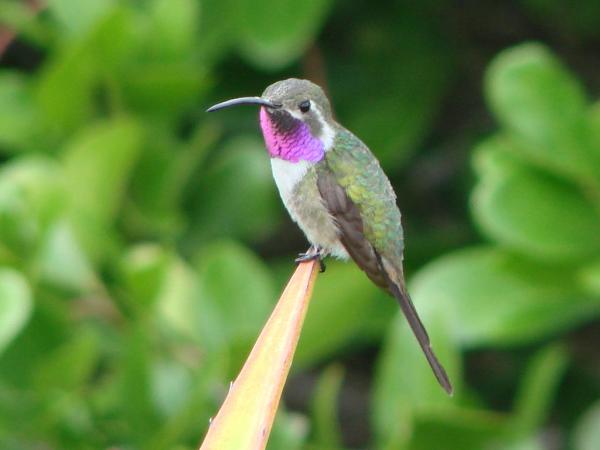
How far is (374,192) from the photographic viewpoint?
187 centimetres

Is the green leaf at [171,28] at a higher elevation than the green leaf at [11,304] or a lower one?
higher

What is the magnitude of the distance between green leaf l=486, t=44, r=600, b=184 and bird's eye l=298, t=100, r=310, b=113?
99cm

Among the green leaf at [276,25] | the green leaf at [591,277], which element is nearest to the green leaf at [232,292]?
the green leaf at [276,25]

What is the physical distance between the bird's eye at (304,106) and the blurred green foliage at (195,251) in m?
0.75

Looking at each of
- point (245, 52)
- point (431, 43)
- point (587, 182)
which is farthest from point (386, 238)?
point (431, 43)

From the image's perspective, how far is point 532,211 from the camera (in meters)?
2.59

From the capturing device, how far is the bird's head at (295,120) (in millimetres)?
1649

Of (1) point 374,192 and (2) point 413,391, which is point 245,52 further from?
(1) point 374,192

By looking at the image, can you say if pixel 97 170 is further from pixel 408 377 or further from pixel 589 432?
pixel 589 432

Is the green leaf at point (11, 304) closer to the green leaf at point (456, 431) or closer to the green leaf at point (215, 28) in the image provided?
the green leaf at point (456, 431)

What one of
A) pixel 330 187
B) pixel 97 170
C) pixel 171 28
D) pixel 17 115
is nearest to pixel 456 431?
pixel 330 187

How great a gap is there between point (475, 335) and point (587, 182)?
1.35 feet

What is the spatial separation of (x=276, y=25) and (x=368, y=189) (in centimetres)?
118

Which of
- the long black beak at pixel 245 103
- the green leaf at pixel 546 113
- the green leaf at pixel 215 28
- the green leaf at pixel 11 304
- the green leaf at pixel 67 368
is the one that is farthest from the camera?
the green leaf at pixel 215 28
